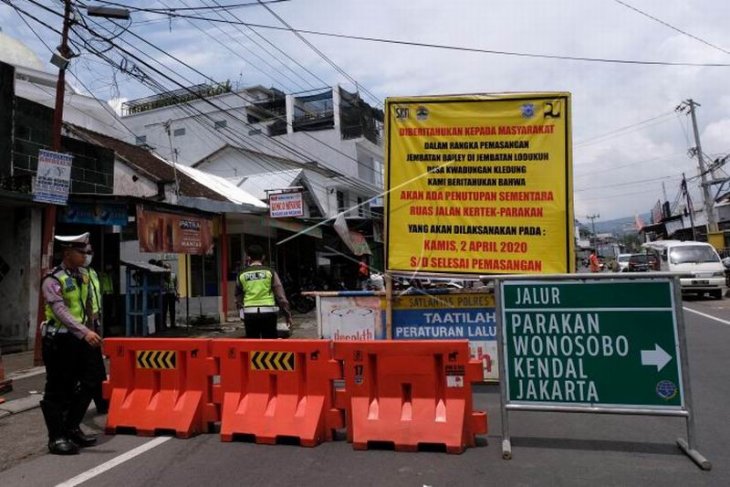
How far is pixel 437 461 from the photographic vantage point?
4.73 metres

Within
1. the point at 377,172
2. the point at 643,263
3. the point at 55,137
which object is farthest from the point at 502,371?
the point at 377,172

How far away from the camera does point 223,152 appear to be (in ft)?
106

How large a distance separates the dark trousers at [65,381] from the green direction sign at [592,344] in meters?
3.65

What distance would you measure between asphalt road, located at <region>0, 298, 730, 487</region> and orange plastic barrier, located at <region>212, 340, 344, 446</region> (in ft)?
0.48

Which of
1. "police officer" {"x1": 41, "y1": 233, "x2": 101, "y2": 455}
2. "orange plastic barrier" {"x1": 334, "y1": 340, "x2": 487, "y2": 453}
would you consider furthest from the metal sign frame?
"police officer" {"x1": 41, "y1": 233, "x2": 101, "y2": 455}

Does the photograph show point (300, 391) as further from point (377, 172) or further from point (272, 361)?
point (377, 172)

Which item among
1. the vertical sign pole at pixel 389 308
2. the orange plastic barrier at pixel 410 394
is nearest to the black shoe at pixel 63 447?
the orange plastic barrier at pixel 410 394

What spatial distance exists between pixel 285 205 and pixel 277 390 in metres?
13.4

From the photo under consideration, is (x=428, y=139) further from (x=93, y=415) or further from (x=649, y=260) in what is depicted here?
(x=649, y=260)

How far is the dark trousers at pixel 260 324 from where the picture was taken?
7523 mm

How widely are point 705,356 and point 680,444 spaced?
5.04 meters

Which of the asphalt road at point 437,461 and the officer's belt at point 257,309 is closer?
the asphalt road at point 437,461

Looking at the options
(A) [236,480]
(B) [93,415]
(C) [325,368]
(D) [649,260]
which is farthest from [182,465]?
(D) [649,260]

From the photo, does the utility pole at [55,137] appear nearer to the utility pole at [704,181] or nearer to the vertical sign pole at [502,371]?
the vertical sign pole at [502,371]
